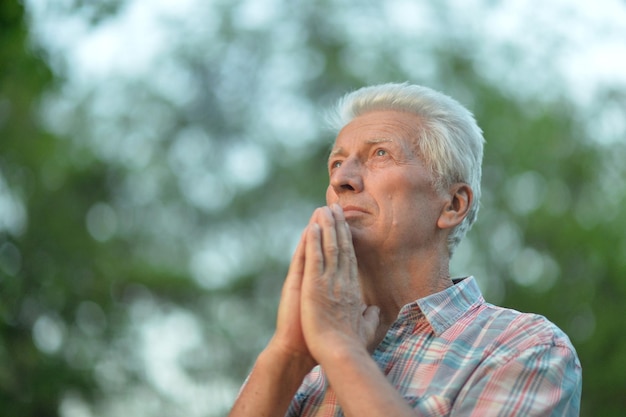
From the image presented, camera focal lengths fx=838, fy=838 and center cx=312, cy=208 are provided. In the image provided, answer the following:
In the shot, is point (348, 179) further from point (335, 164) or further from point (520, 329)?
point (520, 329)

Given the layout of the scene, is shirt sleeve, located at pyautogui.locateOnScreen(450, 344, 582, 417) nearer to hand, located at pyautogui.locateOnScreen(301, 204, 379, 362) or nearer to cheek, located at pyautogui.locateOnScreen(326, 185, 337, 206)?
hand, located at pyautogui.locateOnScreen(301, 204, 379, 362)

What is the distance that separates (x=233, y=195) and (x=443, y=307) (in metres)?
12.4

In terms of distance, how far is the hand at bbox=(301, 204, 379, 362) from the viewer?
6.40 feet

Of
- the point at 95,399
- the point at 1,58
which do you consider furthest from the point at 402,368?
the point at 95,399

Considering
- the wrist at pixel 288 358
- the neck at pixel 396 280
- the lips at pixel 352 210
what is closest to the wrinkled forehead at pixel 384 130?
the lips at pixel 352 210

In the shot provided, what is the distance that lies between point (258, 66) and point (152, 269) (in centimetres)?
431

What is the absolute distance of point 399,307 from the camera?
2316mm

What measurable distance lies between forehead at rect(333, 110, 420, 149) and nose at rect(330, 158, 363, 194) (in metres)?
0.10

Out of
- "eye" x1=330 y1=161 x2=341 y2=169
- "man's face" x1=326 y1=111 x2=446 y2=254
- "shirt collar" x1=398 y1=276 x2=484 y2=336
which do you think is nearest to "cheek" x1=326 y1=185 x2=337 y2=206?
"man's face" x1=326 y1=111 x2=446 y2=254

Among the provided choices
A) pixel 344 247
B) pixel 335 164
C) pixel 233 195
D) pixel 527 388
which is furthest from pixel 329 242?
pixel 233 195

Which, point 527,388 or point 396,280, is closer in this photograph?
point 527,388

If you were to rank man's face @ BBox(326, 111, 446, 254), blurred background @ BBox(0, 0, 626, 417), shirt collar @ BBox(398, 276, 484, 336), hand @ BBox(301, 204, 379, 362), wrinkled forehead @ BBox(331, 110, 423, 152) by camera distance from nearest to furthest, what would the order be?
hand @ BBox(301, 204, 379, 362)
shirt collar @ BBox(398, 276, 484, 336)
man's face @ BBox(326, 111, 446, 254)
wrinkled forehead @ BBox(331, 110, 423, 152)
blurred background @ BBox(0, 0, 626, 417)

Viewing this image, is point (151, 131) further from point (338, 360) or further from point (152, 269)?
point (338, 360)

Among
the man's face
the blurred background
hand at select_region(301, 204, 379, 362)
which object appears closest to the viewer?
hand at select_region(301, 204, 379, 362)
